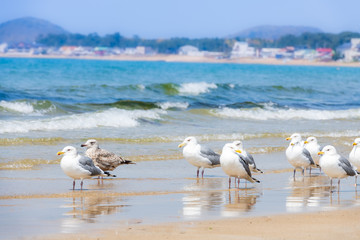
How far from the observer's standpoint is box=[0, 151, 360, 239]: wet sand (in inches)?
275

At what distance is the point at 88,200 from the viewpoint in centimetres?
914

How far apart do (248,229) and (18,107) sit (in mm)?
18109

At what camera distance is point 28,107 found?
24094 mm

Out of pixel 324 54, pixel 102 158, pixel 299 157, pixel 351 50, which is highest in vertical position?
pixel 351 50

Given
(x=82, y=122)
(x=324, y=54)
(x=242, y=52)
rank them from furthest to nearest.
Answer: (x=242, y=52), (x=324, y=54), (x=82, y=122)

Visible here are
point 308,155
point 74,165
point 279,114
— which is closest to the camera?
point 74,165

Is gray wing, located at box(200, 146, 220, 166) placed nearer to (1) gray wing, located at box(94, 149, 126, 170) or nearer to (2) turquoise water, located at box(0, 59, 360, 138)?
(1) gray wing, located at box(94, 149, 126, 170)

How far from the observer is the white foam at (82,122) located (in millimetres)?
17609

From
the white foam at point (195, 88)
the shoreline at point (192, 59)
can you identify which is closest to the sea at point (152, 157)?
the white foam at point (195, 88)

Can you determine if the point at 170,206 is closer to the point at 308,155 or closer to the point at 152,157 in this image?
the point at 308,155

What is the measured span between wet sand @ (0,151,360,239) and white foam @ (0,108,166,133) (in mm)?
5374

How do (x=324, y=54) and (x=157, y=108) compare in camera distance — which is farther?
(x=324, y=54)

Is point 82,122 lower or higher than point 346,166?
lower

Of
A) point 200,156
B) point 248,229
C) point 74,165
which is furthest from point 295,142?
point 248,229
